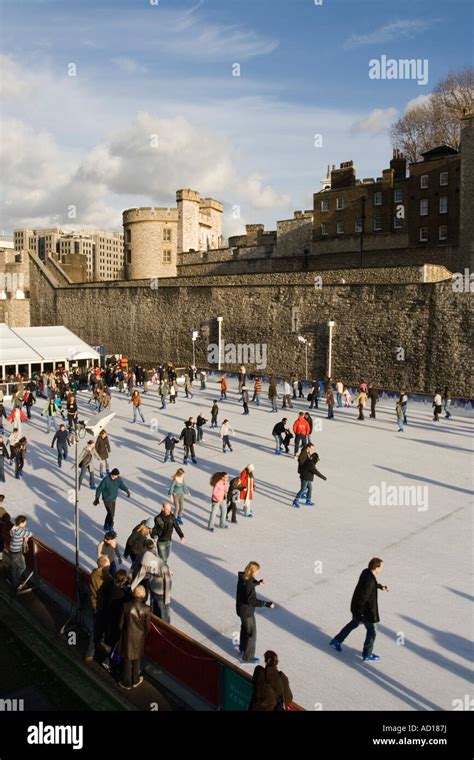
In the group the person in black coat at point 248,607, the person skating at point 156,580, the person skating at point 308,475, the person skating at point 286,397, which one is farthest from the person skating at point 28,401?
the person in black coat at point 248,607

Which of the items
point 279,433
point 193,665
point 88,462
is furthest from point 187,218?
point 193,665

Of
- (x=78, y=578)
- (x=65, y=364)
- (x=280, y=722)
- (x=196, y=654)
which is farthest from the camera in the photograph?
(x=65, y=364)

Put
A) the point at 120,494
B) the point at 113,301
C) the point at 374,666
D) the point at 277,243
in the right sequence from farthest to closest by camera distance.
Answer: the point at 277,243 → the point at 113,301 → the point at 120,494 → the point at 374,666

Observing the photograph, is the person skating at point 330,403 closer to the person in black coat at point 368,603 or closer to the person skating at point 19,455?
the person skating at point 19,455

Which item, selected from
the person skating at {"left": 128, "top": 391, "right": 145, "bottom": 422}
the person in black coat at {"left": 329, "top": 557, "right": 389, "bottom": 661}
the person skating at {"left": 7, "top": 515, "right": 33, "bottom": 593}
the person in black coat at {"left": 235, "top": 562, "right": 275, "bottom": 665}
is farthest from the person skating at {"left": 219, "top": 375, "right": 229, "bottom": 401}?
the person in black coat at {"left": 329, "top": 557, "right": 389, "bottom": 661}

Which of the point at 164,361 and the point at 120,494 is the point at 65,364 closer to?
the point at 164,361

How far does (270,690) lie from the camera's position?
511cm

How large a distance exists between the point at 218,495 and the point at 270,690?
5.18m

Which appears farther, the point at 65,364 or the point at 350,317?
the point at 65,364

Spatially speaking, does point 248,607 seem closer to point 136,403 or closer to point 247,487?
point 247,487

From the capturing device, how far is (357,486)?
1291cm

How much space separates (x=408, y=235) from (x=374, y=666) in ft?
111

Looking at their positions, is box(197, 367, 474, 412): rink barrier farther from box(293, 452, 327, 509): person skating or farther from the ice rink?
box(293, 452, 327, 509): person skating

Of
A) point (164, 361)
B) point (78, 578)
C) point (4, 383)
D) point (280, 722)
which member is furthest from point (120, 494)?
point (164, 361)
